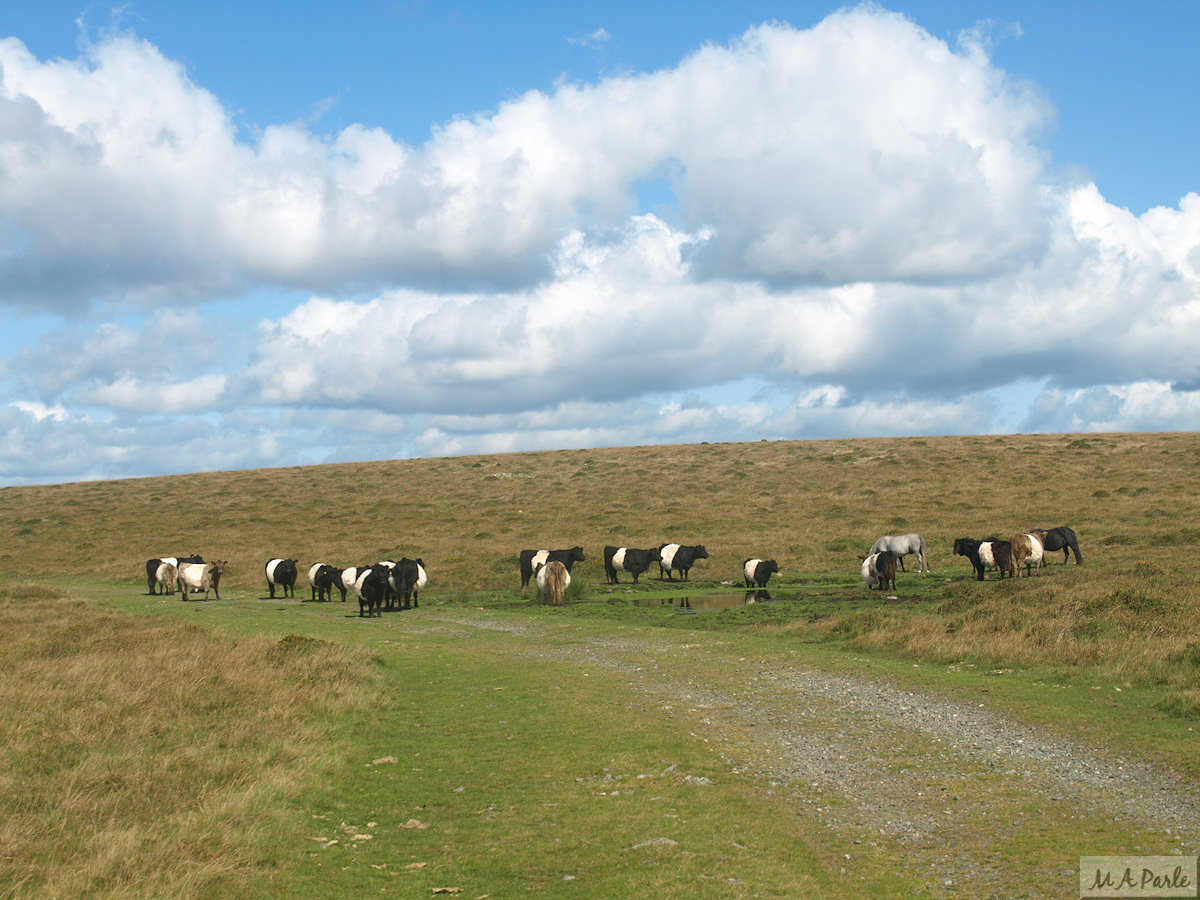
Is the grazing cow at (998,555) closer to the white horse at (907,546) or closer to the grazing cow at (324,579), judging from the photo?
the white horse at (907,546)

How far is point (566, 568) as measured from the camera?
32281mm

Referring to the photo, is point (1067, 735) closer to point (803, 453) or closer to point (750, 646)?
point (750, 646)

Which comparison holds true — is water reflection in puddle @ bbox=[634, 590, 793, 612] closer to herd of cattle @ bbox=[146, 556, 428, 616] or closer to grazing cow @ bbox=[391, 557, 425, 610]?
grazing cow @ bbox=[391, 557, 425, 610]

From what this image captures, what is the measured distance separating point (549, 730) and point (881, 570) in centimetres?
1903

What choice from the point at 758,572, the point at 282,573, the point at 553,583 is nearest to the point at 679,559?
the point at 758,572

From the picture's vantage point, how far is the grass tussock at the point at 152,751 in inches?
261

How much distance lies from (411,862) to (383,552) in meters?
35.9

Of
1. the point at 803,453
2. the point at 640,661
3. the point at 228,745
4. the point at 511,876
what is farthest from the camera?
the point at 803,453

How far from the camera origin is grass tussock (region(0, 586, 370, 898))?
663 cm

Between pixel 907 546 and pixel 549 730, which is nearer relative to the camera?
pixel 549 730

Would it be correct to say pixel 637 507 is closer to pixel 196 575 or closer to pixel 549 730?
pixel 196 575

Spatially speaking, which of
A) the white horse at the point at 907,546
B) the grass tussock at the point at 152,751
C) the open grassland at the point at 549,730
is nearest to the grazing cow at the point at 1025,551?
the open grassland at the point at 549,730

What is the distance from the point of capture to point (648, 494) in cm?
5800

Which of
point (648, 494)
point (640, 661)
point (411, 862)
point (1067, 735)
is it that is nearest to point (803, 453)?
point (648, 494)
